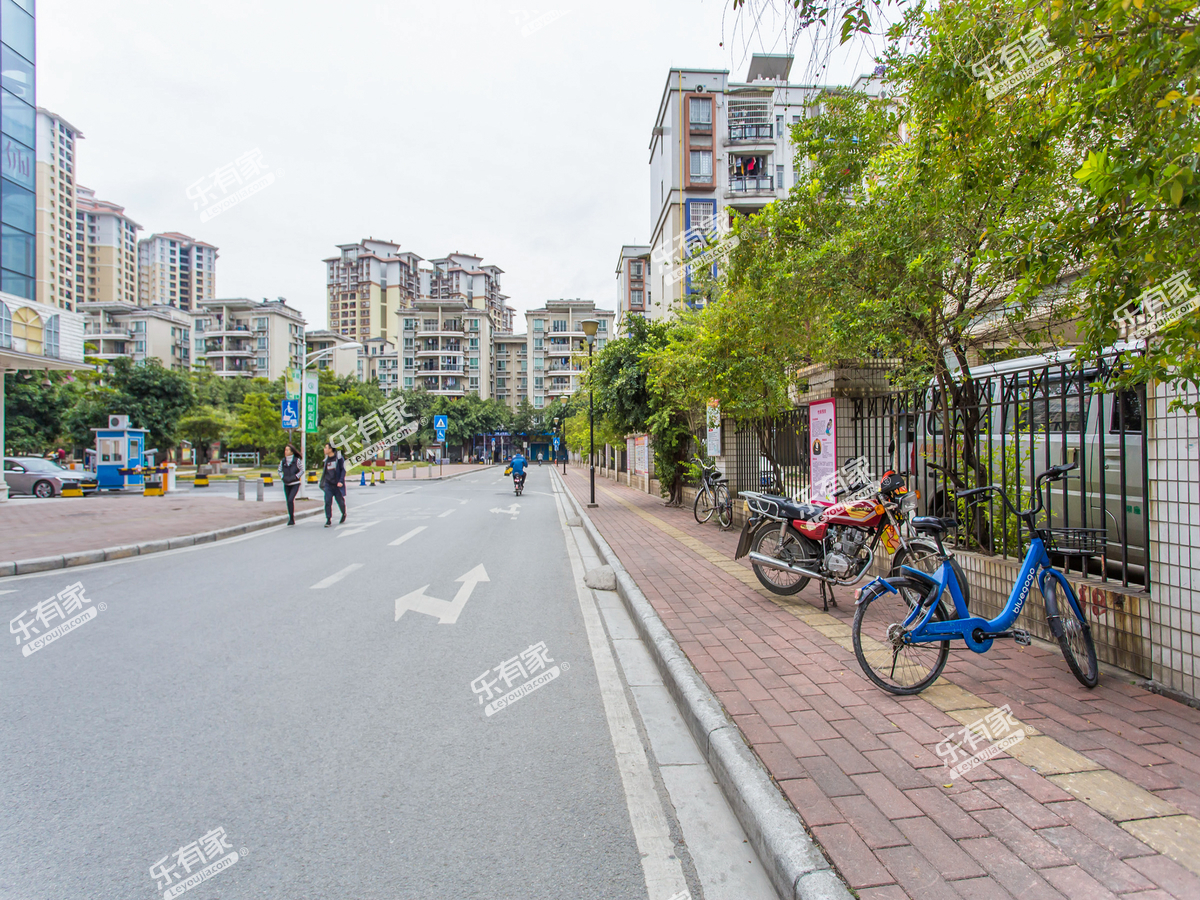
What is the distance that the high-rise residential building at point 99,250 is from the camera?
339 feet

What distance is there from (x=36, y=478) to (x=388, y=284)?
9521 cm

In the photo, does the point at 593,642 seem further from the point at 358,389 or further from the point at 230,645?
the point at 358,389

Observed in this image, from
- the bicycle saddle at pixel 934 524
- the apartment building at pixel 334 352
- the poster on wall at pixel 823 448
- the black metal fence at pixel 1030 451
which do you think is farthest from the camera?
the apartment building at pixel 334 352

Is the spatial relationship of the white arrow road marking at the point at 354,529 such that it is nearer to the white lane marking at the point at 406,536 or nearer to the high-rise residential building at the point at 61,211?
the white lane marking at the point at 406,536

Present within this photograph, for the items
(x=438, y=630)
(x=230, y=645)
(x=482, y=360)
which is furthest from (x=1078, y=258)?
(x=482, y=360)

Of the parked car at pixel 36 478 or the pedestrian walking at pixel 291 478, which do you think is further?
the parked car at pixel 36 478

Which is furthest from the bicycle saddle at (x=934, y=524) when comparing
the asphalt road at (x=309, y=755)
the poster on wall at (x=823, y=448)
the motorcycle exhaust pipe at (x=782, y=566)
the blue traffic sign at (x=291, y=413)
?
the blue traffic sign at (x=291, y=413)

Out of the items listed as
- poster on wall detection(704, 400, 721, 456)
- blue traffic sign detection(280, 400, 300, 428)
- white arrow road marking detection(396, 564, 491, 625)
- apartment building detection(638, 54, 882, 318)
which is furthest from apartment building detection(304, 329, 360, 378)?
white arrow road marking detection(396, 564, 491, 625)

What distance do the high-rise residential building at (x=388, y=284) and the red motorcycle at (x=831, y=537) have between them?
105549 millimetres

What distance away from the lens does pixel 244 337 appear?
287ft

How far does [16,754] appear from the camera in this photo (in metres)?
3.44

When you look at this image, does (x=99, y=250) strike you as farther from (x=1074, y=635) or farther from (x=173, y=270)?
(x=1074, y=635)

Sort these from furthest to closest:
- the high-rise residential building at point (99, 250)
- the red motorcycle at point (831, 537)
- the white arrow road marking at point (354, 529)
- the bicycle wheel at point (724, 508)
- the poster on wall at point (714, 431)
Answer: the high-rise residential building at point (99, 250) < the poster on wall at point (714, 431) < the white arrow road marking at point (354, 529) < the bicycle wheel at point (724, 508) < the red motorcycle at point (831, 537)

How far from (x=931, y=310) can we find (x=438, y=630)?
212 inches
